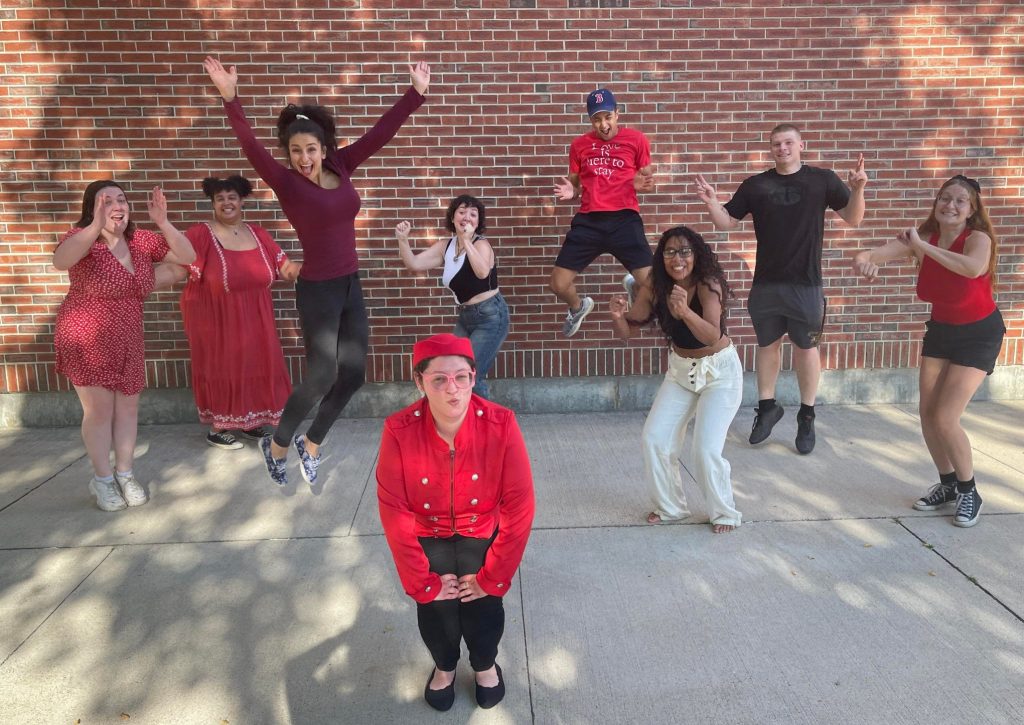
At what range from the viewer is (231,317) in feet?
19.9

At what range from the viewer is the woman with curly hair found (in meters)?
4.36

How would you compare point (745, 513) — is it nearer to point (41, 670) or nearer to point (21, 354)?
point (41, 670)

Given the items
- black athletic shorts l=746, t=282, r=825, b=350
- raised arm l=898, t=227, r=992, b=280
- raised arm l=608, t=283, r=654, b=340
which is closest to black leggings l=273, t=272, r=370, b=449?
raised arm l=608, t=283, r=654, b=340

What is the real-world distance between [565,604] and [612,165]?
3.52 metres

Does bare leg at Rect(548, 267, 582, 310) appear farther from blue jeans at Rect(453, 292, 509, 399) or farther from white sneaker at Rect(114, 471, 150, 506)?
white sneaker at Rect(114, 471, 150, 506)

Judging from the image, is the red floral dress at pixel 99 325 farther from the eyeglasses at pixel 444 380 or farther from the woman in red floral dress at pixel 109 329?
the eyeglasses at pixel 444 380

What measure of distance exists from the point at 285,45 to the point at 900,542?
5.58 m

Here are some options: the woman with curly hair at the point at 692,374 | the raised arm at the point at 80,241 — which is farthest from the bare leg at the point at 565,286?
the raised arm at the point at 80,241

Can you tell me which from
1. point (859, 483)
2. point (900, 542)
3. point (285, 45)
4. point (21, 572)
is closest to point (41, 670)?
point (21, 572)

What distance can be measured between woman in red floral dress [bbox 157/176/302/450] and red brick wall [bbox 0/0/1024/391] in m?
0.72

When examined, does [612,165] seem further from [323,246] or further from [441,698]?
[441,698]

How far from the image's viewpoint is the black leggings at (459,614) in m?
2.97

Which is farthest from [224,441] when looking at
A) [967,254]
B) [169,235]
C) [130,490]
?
[967,254]

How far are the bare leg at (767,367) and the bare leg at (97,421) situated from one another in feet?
14.3
